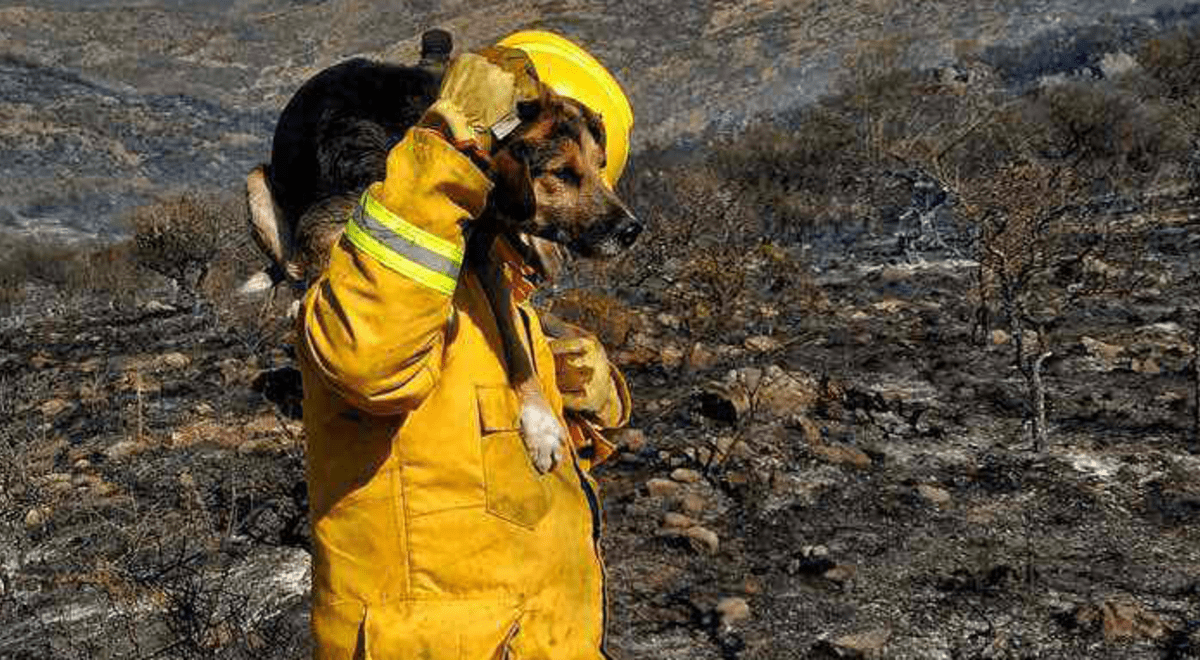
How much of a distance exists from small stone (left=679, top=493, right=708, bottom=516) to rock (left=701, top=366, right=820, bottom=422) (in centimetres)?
97

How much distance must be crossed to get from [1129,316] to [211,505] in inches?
285

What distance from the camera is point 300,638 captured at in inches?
172

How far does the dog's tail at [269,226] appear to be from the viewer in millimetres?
1791

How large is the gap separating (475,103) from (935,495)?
4793 mm

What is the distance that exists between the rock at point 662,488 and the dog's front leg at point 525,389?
13.3 ft

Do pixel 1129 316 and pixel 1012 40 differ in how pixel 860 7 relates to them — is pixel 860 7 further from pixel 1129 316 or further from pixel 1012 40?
pixel 1129 316

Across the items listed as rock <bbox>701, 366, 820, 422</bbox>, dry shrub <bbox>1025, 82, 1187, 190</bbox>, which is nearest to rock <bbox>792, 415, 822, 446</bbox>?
rock <bbox>701, 366, 820, 422</bbox>

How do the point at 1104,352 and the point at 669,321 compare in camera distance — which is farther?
the point at 669,321

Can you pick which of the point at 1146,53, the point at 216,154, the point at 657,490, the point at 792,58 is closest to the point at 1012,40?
the point at 792,58

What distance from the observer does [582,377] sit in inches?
76.0

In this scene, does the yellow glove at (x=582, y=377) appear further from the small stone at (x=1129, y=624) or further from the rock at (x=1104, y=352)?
the rock at (x=1104, y=352)

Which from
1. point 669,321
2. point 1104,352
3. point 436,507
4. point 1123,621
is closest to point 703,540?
point 1123,621

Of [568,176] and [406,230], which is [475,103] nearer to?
[406,230]

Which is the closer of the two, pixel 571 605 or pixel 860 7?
pixel 571 605
